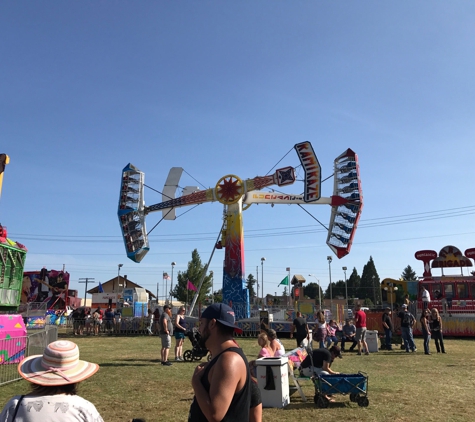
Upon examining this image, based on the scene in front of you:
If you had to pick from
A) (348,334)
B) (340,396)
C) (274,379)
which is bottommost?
(340,396)

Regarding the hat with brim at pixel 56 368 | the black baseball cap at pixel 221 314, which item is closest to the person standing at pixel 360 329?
the black baseball cap at pixel 221 314

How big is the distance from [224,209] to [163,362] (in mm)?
16618

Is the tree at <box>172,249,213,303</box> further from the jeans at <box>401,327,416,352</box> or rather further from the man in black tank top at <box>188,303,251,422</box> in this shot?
the man in black tank top at <box>188,303,251,422</box>

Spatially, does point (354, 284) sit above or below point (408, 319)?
above

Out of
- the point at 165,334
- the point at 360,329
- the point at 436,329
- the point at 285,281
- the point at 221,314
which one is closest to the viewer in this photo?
the point at 221,314

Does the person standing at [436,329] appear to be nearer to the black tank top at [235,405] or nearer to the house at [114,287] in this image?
the black tank top at [235,405]

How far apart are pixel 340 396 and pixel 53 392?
736 centimetres

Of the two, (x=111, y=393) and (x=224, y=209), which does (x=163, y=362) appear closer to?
(x=111, y=393)

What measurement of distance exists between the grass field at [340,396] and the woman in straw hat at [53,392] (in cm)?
491

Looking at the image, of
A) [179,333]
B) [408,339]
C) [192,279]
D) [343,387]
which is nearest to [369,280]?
[192,279]

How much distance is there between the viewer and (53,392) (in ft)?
8.54

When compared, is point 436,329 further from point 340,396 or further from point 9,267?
point 9,267

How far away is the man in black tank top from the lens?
8.88 ft

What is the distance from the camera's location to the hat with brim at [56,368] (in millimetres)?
2574
